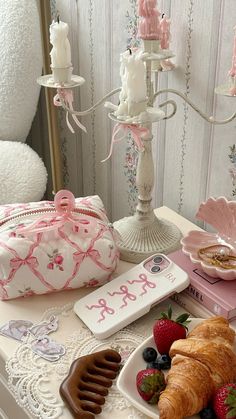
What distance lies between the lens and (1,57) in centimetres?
143

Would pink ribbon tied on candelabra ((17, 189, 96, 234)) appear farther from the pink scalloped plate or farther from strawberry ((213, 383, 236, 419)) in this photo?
strawberry ((213, 383, 236, 419))

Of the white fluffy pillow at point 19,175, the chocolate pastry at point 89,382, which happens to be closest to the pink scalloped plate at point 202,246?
the chocolate pastry at point 89,382

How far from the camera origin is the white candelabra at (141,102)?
0.85 metres

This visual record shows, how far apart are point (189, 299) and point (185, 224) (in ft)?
0.91

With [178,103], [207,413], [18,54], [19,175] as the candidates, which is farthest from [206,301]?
[18,54]

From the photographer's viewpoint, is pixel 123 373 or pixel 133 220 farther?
pixel 133 220

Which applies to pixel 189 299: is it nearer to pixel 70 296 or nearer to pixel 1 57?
pixel 70 296

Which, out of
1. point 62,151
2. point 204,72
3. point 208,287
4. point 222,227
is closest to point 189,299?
point 208,287

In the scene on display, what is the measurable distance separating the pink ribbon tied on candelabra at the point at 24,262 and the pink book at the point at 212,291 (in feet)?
0.83

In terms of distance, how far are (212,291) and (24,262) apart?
1.01ft

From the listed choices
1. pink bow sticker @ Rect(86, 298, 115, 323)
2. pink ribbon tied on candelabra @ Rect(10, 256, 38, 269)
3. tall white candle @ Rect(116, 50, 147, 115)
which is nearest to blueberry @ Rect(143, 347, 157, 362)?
pink bow sticker @ Rect(86, 298, 115, 323)

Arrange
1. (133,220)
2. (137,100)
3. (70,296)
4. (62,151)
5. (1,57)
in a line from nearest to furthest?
(137,100) → (70,296) → (133,220) → (1,57) → (62,151)

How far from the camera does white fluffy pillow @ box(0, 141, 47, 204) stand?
136 centimetres

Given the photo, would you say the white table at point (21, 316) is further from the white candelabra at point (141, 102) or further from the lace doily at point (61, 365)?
the white candelabra at point (141, 102)
